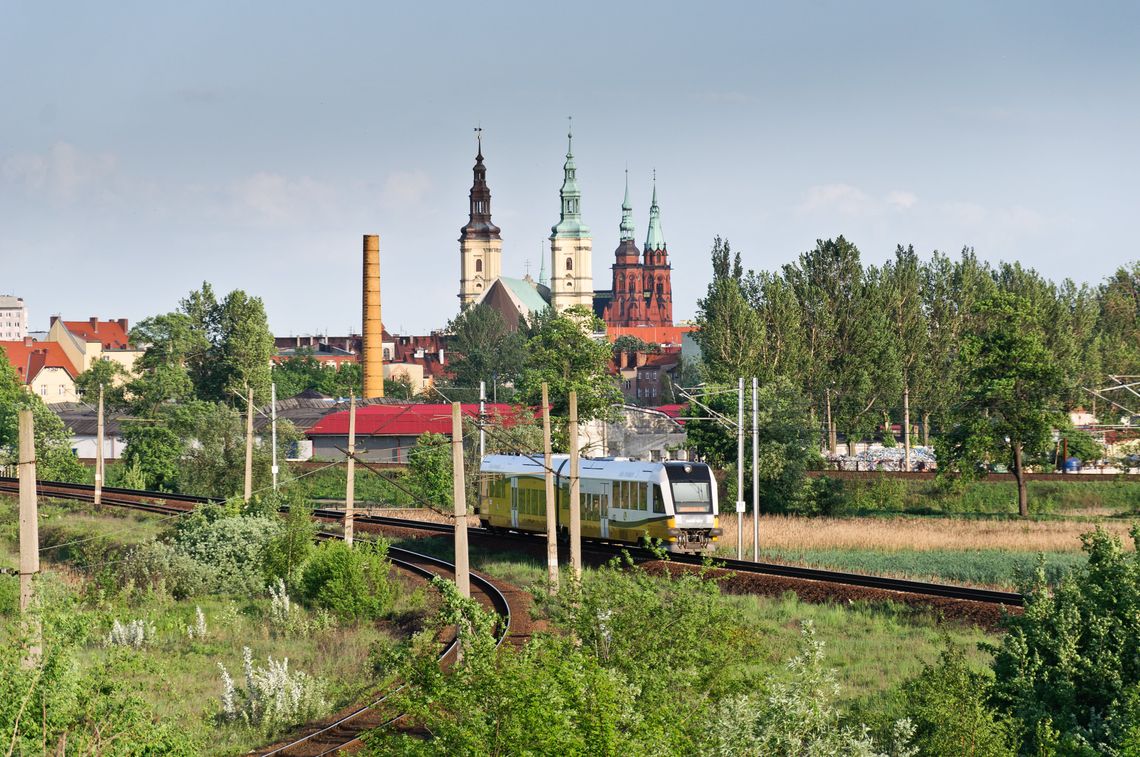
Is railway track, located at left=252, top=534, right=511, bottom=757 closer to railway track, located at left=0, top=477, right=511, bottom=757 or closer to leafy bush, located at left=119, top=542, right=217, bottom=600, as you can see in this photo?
railway track, located at left=0, top=477, right=511, bottom=757

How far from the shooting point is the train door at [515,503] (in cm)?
4438

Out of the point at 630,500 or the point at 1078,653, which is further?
the point at 630,500

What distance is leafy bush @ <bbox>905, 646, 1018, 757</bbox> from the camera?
55.1ft

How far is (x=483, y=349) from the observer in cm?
14950

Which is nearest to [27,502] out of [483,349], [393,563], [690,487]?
[690,487]

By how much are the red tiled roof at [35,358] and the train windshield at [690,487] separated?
394 feet

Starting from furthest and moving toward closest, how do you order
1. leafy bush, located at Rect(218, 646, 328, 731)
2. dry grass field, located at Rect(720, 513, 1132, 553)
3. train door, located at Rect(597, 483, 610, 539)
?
→ dry grass field, located at Rect(720, 513, 1132, 553) → train door, located at Rect(597, 483, 610, 539) → leafy bush, located at Rect(218, 646, 328, 731)

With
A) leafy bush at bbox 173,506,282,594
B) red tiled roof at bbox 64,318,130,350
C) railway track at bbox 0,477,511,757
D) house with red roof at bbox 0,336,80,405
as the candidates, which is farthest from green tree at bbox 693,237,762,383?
red tiled roof at bbox 64,318,130,350

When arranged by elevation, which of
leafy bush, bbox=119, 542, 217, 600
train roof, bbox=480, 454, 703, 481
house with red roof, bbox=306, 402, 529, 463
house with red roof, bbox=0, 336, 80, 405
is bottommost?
Answer: leafy bush, bbox=119, 542, 217, 600

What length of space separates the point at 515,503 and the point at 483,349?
105413 millimetres

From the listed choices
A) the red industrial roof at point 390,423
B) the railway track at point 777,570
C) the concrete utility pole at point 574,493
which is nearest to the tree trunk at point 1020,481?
the railway track at point 777,570

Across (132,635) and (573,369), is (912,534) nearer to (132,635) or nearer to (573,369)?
(132,635)

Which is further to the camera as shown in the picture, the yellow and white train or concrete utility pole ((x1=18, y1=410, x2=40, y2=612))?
the yellow and white train

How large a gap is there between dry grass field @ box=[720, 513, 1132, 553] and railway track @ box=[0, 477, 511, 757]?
1065 cm
